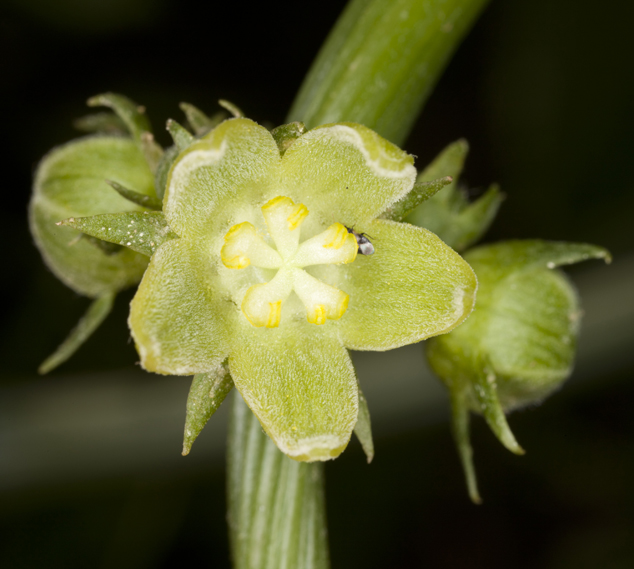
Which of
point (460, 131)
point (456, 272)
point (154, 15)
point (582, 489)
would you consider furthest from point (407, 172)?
point (582, 489)

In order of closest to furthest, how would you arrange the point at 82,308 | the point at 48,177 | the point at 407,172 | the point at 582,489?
the point at 407,172
the point at 48,177
the point at 82,308
the point at 582,489

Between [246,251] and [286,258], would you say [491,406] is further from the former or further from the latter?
[246,251]

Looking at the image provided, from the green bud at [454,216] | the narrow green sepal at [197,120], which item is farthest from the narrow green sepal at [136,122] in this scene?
the green bud at [454,216]

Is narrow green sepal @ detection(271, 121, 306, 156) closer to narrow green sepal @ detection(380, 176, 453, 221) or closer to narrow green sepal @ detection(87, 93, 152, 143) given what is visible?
narrow green sepal @ detection(380, 176, 453, 221)

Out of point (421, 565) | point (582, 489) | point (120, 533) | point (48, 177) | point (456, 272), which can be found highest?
point (456, 272)

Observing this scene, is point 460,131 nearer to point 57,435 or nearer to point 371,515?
point 371,515

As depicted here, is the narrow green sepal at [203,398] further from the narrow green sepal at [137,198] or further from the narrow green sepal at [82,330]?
the narrow green sepal at [82,330]
